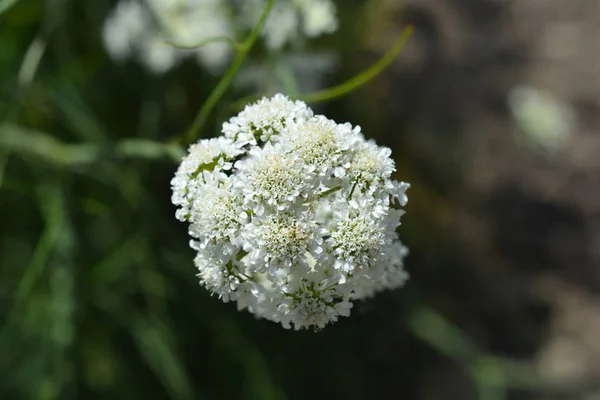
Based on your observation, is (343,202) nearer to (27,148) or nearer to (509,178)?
(27,148)

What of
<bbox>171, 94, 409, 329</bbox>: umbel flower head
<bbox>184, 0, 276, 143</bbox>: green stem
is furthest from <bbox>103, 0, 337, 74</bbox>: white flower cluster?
<bbox>171, 94, 409, 329</bbox>: umbel flower head

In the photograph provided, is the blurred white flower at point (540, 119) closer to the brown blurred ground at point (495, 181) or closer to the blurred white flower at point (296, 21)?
the brown blurred ground at point (495, 181)

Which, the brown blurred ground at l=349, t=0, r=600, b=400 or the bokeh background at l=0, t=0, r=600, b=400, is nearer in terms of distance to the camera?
the bokeh background at l=0, t=0, r=600, b=400

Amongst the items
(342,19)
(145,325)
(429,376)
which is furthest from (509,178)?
(145,325)

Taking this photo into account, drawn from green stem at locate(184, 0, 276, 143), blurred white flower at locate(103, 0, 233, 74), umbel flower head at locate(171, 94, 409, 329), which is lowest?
umbel flower head at locate(171, 94, 409, 329)

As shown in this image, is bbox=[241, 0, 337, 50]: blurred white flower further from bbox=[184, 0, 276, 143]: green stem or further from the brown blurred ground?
the brown blurred ground

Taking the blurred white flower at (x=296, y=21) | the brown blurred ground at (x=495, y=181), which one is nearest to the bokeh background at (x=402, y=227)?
the brown blurred ground at (x=495, y=181)

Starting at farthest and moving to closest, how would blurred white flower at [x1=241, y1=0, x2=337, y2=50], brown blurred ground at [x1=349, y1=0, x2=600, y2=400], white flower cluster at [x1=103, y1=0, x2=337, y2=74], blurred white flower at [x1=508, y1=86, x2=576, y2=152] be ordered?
brown blurred ground at [x1=349, y1=0, x2=600, y2=400] → blurred white flower at [x1=508, y1=86, x2=576, y2=152] → white flower cluster at [x1=103, y1=0, x2=337, y2=74] → blurred white flower at [x1=241, y1=0, x2=337, y2=50]
